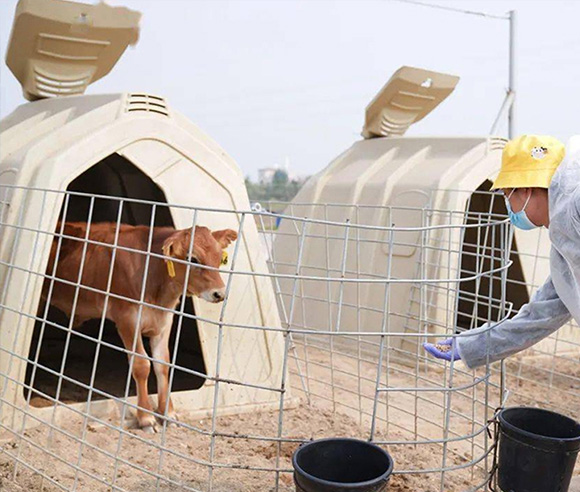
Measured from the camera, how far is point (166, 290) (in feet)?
13.4

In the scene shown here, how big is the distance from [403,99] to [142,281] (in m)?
4.73

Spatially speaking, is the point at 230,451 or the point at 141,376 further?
the point at 141,376

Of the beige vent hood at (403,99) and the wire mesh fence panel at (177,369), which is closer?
the wire mesh fence panel at (177,369)

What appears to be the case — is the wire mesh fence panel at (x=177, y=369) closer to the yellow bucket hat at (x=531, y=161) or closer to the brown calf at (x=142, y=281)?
the brown calf at (x=142, y=281)

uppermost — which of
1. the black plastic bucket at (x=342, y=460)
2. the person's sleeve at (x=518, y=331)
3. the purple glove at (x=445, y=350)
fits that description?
the person's sleeve at (x=518, y=331)

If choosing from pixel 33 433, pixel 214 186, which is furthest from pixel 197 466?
pixel 214 186

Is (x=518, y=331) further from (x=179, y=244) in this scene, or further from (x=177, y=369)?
(x=177, y=369)

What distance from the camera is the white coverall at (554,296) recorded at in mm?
2570

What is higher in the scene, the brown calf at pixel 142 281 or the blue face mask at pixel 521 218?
the blue face mask at pixel 521 218

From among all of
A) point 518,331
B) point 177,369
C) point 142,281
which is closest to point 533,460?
point 518,331

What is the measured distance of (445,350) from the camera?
3100 millimetres

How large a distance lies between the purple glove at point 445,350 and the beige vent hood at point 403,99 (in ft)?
16.5

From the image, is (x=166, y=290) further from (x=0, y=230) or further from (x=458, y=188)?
(x=458, y=188)

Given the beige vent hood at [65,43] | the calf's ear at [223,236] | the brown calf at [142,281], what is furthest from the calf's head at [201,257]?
the beige vent hood at [65,43]
